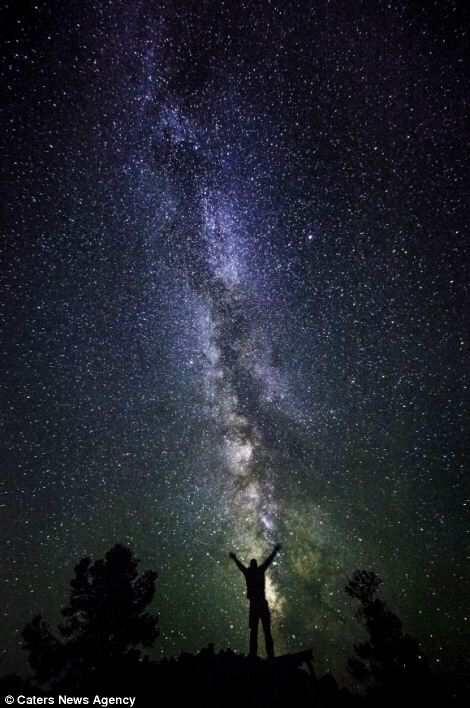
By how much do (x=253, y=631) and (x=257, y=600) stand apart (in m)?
0.57

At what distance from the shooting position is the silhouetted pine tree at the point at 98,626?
47.4 ft

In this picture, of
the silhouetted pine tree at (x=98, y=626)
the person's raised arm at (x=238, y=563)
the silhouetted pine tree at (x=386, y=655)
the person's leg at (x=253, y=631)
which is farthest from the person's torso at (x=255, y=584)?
the silhouetted pine tree at (x=386, y=655)

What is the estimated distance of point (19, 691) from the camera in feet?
41.1

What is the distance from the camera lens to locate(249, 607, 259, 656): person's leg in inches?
304

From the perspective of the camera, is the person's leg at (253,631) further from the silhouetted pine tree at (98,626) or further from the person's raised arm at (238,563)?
the silhouetted pine tree at (98,626)

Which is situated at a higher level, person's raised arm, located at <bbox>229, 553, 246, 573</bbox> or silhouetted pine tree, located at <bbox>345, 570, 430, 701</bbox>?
person's raised arm, located at <bbox>229, 553, 246, 573</bbox>

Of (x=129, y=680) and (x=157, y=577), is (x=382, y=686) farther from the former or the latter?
(x=129, y=680)

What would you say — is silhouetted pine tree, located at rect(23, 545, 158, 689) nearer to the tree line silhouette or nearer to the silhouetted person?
the tree line silhouette

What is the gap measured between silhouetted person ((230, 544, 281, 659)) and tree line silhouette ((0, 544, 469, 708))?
0.38 metres

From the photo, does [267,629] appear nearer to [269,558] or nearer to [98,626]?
[269,558]

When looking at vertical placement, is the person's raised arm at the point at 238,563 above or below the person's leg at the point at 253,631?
above

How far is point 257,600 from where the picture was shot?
823cm

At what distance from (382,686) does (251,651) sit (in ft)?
56.1

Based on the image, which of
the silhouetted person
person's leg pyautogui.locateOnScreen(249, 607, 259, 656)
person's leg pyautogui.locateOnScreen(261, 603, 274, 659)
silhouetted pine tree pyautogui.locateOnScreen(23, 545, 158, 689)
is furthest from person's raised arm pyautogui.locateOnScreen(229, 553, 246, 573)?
silhouetted pine tree pyautogui.locateOnScreen(23, 545, 158, 689)
